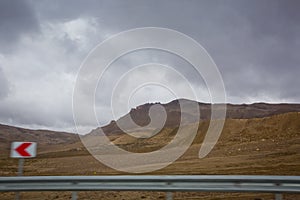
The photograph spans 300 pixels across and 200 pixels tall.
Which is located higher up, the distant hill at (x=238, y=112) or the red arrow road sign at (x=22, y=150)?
the distant hill at (x=238, y=112)

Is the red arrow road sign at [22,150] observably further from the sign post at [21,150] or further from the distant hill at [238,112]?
the distant hill at [238,112]

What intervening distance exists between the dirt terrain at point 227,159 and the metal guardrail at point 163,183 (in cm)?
375

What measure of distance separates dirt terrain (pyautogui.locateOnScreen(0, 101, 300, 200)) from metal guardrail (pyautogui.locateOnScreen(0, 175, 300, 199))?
375cm

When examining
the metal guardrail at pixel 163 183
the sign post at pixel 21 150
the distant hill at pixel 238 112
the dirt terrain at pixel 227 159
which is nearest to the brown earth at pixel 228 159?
the dirt terrain at pixel 227 159

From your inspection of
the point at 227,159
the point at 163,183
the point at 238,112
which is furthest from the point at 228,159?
the point at 238,112

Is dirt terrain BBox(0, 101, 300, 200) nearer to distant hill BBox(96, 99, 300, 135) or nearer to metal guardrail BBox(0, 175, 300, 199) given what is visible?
metal guardrail BBox(0, 175, 300, 199)

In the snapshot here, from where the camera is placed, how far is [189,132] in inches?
2872

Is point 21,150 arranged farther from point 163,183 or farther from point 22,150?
point 163,183

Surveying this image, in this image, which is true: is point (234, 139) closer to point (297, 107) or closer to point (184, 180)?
point (184, 180)

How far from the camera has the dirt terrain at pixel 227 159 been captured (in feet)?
47.4

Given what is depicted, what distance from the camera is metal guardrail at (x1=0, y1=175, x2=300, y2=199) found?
692 cm

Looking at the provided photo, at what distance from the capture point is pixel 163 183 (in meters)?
7.31

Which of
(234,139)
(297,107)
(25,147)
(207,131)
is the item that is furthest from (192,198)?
(297,107)

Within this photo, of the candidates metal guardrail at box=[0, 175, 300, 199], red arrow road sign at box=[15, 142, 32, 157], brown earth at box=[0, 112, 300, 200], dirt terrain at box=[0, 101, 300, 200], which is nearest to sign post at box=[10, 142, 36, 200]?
red arrow road sign at box=[15, 142, 32, 157]
